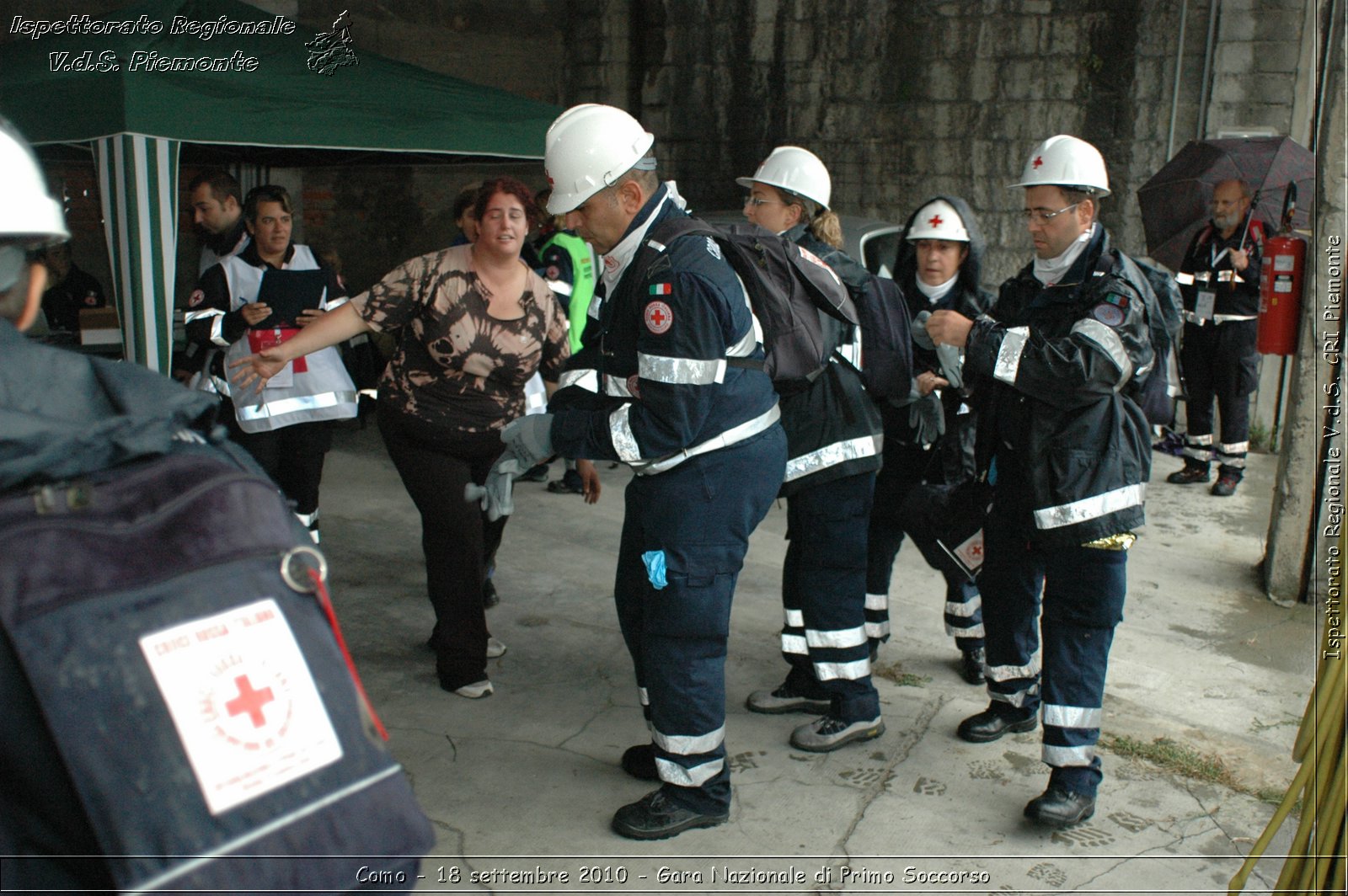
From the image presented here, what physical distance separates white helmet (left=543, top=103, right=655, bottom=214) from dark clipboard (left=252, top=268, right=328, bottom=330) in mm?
1904

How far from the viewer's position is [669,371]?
280 centimetres

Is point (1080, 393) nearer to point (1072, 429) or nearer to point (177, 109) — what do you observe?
point (1072, 429)

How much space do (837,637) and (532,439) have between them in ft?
4.30

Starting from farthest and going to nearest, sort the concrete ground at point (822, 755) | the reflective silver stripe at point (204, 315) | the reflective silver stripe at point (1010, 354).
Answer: the reflective silver stripe at point (204, 315) < the reflective silver stripe at point (1010, 354) < the concrete ground at point (822, 755)

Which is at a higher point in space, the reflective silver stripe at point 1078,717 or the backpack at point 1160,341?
the backpack at point 1160,341

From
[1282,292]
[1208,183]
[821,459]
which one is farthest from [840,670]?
[1208,183]

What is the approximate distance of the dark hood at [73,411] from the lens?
1228 mm

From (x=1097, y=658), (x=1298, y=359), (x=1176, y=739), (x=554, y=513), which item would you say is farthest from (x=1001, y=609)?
(x=554, y=513)

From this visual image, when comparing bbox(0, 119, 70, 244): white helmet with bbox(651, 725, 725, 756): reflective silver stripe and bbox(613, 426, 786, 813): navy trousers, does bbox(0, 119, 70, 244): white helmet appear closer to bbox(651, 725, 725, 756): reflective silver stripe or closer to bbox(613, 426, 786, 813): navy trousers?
bbox(613, 426, 786, 813): navy trousers

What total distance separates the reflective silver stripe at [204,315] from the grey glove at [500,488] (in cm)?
186

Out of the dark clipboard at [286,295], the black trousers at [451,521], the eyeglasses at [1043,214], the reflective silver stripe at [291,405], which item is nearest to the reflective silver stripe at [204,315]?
the dark clipboard at [286,295]

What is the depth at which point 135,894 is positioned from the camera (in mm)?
1147

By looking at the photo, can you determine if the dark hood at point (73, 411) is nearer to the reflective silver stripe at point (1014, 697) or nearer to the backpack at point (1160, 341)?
the backpack at point (1160, 341)

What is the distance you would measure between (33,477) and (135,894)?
1.53ft
